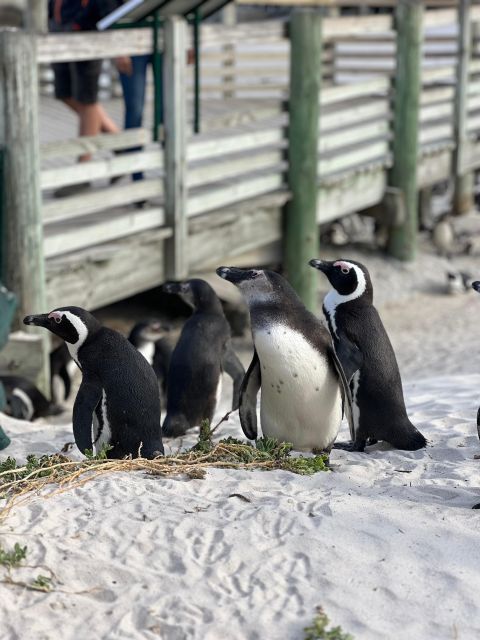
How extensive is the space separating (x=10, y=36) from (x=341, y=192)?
4.18m

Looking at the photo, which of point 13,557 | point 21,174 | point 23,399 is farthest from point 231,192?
point 13,557

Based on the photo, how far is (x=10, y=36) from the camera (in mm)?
5969

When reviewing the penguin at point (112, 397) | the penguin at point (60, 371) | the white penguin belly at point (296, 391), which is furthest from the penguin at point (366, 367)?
the penguin at point (60, 371)

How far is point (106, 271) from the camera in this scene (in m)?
7.01

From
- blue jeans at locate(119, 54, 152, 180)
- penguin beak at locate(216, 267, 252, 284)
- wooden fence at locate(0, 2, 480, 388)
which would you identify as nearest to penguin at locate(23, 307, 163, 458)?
penguin beak at locate(216, 267, 252, 284)

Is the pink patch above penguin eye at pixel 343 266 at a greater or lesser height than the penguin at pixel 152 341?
greater

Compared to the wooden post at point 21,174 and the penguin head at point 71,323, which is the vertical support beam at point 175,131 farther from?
the penguin head at point 71,323

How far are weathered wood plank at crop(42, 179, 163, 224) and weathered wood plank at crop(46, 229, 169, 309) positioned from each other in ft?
0.78

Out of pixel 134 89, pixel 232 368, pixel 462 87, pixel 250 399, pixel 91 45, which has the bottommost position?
pixel 232 368

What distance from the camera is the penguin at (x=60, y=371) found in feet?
23.2

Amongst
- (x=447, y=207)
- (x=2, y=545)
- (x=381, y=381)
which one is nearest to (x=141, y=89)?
(x=381, y=381)

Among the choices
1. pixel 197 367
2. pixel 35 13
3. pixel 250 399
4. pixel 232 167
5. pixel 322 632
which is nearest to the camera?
pixel 322 632

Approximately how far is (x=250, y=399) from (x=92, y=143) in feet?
9.33

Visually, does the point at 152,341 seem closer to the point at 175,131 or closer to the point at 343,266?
the point at 175,131
